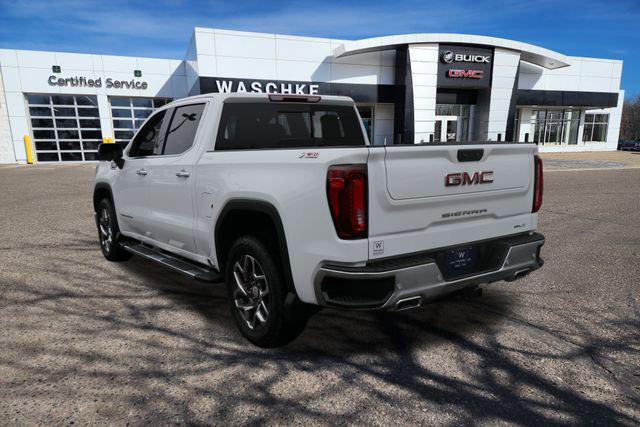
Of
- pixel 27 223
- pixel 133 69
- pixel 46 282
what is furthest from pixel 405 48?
pixel 46 282

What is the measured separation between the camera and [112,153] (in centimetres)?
486

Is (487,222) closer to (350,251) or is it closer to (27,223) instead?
(350,251)

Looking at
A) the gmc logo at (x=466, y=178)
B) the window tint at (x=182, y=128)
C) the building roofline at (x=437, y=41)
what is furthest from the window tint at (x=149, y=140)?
the building roofline at (x=437, y=41)

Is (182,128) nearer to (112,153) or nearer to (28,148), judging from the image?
(112,153)

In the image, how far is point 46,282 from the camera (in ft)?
15.7

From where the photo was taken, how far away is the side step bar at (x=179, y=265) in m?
3.57

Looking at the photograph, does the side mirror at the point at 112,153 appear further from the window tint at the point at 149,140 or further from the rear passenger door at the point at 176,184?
the rear passenger door at the point at 176,184

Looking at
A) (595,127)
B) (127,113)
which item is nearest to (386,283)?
(127,113)

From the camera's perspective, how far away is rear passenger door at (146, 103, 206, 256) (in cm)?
379

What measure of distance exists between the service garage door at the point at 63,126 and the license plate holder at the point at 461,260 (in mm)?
26980

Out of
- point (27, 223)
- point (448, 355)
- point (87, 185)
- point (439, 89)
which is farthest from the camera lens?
point (439, 89)

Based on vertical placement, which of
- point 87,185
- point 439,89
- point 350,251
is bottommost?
point 87,185

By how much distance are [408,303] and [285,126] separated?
7.16 feet

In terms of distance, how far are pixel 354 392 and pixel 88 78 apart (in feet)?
92.3
